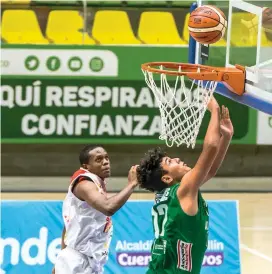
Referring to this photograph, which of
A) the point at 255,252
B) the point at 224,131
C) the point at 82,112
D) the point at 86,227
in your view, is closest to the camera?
the point at 224,131

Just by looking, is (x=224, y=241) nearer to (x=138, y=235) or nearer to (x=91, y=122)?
(x=138, y=235)

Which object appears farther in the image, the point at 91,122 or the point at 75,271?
the point at 91,122

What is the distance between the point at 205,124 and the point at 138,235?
5306mm

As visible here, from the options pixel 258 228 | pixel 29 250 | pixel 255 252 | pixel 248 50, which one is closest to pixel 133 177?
pixel 248 50

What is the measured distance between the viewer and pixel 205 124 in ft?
45.1

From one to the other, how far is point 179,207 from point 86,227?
129 centimetres

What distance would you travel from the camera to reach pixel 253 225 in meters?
11.4

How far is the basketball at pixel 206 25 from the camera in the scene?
22.2ft

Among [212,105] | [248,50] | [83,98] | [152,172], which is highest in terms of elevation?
[248,50]

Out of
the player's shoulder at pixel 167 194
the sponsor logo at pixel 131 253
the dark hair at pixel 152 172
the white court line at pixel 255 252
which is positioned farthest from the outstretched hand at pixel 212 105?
the white court line at pixel 255 252

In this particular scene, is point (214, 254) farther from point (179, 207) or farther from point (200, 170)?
point (200, 170)

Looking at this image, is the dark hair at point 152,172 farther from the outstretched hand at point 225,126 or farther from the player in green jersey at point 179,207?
the outstretched hand at point 225,126

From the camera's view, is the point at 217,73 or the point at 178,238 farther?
the point at 217,73

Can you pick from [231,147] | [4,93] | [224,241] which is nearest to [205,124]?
[231,147]
